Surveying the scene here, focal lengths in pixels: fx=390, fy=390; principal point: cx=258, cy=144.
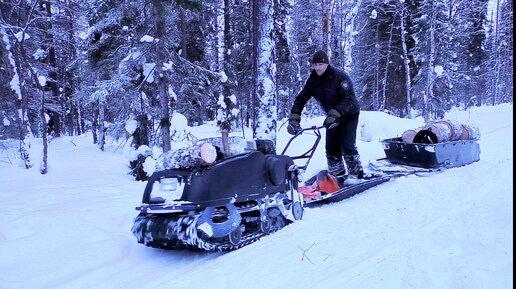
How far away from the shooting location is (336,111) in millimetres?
5391

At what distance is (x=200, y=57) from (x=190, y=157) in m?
12.6

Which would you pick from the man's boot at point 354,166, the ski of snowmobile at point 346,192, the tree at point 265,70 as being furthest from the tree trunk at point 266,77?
the ski of snowmobile at point 346,192

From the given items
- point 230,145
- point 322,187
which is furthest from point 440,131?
point 230,145

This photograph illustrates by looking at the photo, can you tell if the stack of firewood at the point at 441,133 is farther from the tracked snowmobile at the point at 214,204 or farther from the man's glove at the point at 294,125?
the tracked snowmobile at the point at 214,204

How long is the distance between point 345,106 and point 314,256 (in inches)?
112

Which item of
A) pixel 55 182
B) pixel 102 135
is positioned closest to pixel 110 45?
pixel 55 182

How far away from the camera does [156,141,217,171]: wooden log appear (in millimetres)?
3812

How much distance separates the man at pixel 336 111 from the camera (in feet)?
18.4

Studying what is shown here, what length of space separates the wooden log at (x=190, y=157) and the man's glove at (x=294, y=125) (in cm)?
215

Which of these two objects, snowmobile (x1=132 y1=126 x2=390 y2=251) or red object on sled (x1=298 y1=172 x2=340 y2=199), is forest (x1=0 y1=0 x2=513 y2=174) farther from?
snowmobile (x1=132 y1=126 x2=390 y2=251)

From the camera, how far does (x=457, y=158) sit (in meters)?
6.92

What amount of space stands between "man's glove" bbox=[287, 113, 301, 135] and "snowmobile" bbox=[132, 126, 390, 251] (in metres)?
1.18

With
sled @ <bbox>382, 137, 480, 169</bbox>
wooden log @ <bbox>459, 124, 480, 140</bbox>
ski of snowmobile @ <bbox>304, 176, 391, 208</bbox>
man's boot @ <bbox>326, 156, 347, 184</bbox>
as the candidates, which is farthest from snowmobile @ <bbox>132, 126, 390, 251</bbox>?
wooden log @ <bbox>459, 124, 480, 140</bbox>

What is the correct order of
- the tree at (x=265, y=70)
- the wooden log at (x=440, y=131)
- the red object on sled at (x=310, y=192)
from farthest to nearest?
1. the tree at (x=265, y=70)
2. the wooden log at (x=440, y=131)
3. the red object on sled at (x=310, y=192)
